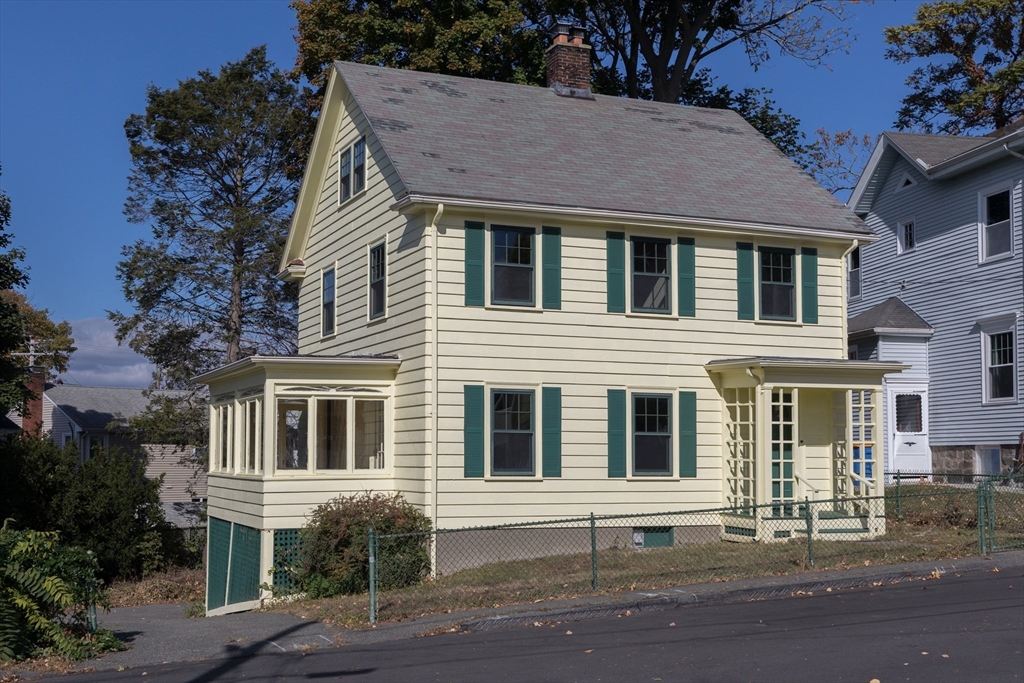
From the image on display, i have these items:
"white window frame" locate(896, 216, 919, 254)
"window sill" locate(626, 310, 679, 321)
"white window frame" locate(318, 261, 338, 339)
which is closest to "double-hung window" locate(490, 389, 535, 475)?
"window sill" locate(626, 310, 679, 321)

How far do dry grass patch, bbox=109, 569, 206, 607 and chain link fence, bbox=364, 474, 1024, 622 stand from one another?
8.50 m

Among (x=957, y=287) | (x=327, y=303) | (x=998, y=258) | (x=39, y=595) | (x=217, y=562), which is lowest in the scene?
(x=217, y=562)

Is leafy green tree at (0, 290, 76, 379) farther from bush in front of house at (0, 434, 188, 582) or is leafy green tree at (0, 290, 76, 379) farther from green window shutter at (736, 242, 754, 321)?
green window shutter at (736, 242, 754, 321)

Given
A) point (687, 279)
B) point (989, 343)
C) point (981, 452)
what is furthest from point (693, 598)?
point (989, 343)

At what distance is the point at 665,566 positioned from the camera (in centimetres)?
1756

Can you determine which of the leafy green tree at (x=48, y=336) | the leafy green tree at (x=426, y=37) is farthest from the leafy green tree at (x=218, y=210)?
the leafy green tree at (x=48, y=336)

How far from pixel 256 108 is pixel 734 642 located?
33.3 meters

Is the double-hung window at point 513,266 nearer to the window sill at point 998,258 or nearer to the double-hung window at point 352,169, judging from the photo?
the double-hung window at point 352,169

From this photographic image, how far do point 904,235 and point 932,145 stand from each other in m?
2.69

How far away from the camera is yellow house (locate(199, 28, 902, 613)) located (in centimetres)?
1955

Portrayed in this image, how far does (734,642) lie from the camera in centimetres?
1212

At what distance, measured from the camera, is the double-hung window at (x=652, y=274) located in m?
21.2

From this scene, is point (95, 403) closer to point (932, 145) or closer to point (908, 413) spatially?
point (908, 413)

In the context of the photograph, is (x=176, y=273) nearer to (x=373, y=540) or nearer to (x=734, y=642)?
(x=373, y=540)
